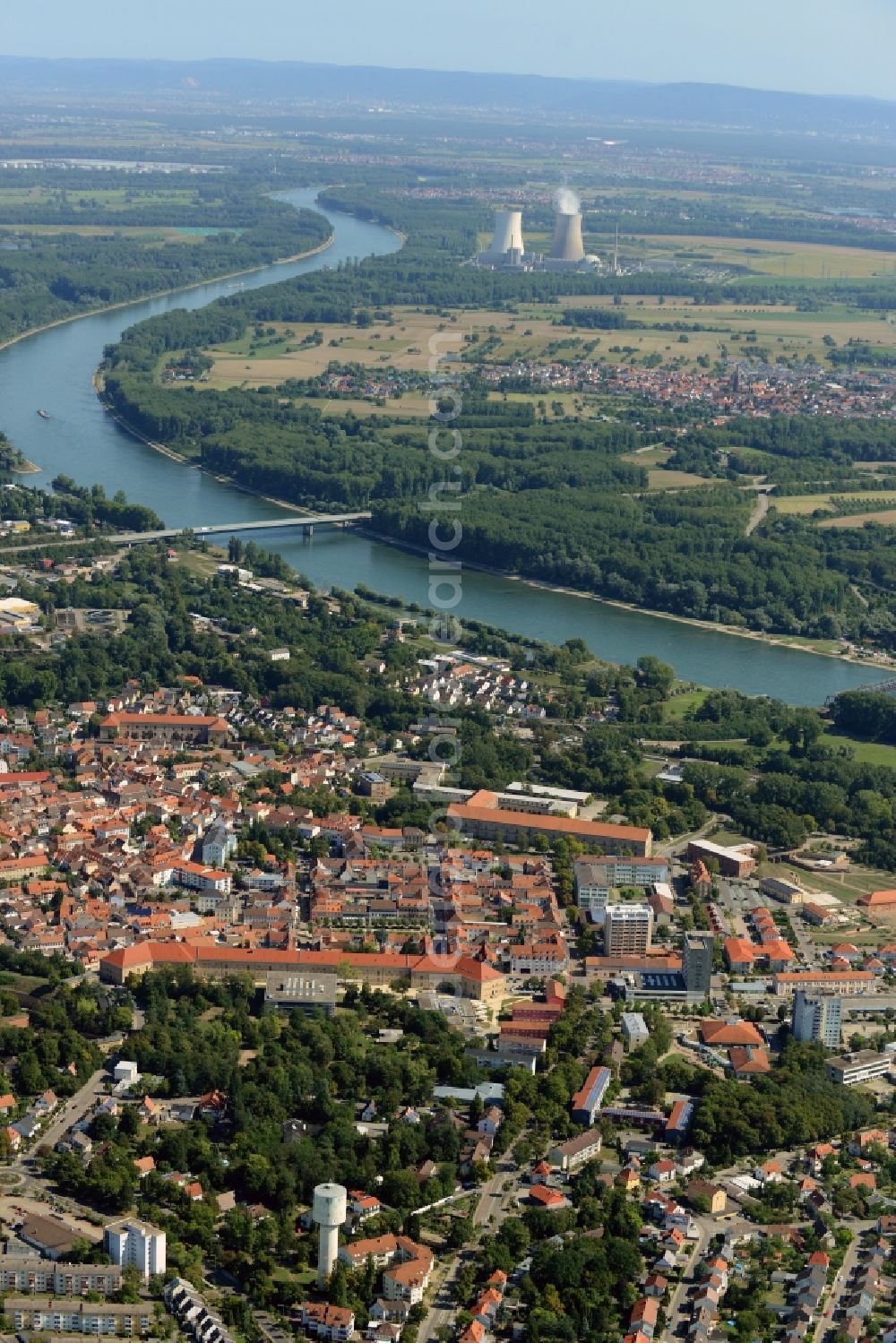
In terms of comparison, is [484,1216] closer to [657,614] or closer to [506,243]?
[657,614]

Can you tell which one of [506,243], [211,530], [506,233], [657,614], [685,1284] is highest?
[506,233]

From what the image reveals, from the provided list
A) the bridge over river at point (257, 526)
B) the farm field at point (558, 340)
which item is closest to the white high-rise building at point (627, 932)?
the bridge over river at point (257, 526)

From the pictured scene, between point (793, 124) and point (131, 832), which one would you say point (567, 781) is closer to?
point (131, 832)

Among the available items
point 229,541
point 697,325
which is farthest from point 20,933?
point 697,325

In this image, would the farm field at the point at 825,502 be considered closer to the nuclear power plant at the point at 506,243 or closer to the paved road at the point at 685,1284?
the paved road at the point at 685,1284

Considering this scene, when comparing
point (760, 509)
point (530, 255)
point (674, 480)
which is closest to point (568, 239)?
point (530, 255)

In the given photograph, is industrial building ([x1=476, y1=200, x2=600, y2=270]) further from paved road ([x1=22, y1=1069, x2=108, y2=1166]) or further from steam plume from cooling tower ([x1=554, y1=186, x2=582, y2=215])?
paved road ([x1=22, y1=1069, x2=108, y2=1166])
